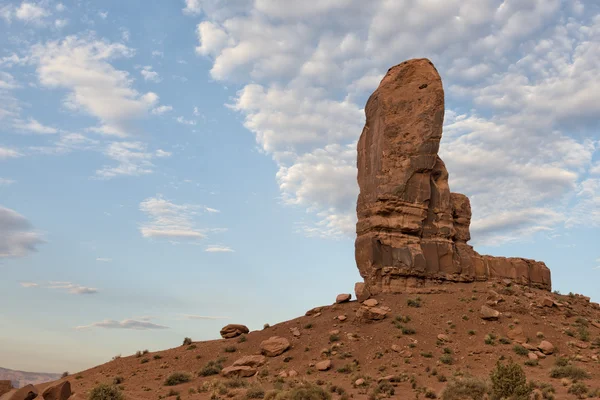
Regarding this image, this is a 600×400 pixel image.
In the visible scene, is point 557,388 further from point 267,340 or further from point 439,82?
point 439,82

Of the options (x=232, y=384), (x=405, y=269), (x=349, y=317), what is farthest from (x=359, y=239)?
(x=232, y=384)

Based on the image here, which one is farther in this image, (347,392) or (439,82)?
(439,82)

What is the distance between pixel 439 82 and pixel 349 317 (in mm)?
20105

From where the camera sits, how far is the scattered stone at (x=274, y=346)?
3077cm

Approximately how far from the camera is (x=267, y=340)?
32.3 m

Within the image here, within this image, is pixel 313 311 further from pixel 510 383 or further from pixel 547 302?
pixel 510 383

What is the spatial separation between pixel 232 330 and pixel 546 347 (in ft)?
70.2

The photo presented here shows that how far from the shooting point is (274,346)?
31266 millimetres

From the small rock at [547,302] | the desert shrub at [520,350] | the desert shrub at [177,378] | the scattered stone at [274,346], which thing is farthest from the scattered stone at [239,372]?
the small rock at [547,302]

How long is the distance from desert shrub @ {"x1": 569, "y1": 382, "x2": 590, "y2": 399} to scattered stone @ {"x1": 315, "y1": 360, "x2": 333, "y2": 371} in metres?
12.1

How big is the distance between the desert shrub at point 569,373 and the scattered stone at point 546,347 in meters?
3.86

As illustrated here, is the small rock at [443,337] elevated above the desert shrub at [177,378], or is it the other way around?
the small rock at [443,337]

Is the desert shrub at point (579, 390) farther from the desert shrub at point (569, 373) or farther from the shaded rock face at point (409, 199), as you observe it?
the shaded rock face at point (409, 199)

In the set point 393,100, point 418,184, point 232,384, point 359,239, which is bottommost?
point 232,384
